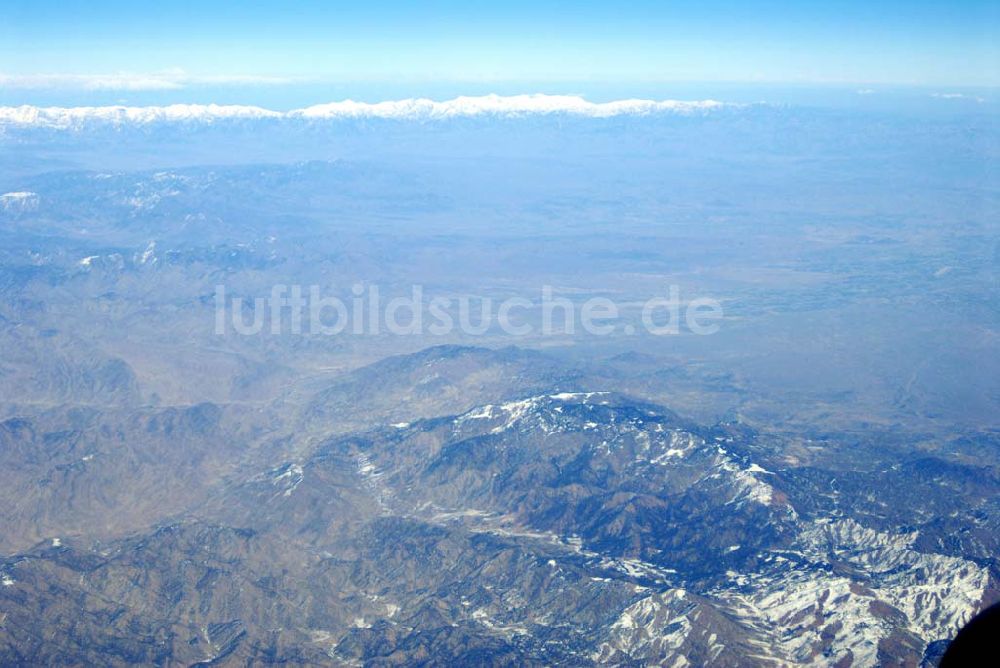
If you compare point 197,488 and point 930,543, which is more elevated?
point 930,543

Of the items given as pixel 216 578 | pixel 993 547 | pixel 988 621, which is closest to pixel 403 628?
pixel 216 578

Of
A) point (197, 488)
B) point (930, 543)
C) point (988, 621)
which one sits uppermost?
point (988, 621)

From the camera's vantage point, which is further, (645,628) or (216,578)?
(216,578)

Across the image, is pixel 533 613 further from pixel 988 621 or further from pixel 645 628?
pixel 988 621

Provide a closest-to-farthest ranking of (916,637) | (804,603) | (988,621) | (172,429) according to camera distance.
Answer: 1. (988,621)
2. (916,637)
3. (804,603)
4. (172,429)

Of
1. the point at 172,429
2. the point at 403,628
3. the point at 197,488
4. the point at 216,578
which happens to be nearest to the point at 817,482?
the point at 403,628

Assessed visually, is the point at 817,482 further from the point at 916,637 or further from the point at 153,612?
the point at 153,612

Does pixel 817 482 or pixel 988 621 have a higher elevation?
pixel 988 621

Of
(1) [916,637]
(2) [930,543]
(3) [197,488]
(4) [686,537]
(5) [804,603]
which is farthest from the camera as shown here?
(3) [197,488]

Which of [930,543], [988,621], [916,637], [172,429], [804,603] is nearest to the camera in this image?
[988,621]
